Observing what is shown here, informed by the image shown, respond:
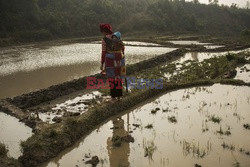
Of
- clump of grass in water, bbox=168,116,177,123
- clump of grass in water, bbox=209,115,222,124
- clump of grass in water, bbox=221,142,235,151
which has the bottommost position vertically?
clump of grass in water, bbox=168,116,177,123

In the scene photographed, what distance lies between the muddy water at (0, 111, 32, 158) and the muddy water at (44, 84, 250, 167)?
3.08 feet

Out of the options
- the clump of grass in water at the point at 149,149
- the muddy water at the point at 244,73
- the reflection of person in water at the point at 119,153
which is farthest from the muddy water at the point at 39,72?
the muddy water at the point at 244,73

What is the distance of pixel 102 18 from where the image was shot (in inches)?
1650

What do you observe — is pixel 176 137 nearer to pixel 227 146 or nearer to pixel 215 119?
pixel 227 146

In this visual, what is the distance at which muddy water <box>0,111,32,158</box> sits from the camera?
5.10 metres

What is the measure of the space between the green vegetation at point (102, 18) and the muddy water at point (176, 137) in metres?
21.5

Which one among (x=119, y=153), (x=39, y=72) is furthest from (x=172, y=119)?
(x=39, y=72)

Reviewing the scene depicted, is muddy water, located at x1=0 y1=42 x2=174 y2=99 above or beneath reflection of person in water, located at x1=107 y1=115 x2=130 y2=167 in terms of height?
above

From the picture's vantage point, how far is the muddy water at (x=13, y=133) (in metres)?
5.10

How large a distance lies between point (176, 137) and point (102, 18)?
38668mm

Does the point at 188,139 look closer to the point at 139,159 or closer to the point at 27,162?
the point at 139,159

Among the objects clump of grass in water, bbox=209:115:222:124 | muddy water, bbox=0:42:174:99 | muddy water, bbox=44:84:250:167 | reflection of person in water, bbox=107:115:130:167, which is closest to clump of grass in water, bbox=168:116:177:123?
muddy water, bbox=44:84:250:167

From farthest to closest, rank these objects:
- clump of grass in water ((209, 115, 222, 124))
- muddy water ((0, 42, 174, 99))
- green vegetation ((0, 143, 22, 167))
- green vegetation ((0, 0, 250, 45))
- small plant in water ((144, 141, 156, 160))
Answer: green vegetation ((0, 0, 250, 45))
muddy water ((0, 42, 174, 99))
clump of grass in water ((209, 115, 222, 124))
small plant in water ((144, 141, 156, 160))
green vegetation ((0, 143, 22, 167))

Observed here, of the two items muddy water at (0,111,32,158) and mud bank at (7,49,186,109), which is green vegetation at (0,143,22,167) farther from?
mud bank at (7,49,186,109)
